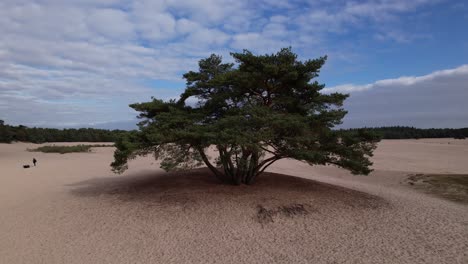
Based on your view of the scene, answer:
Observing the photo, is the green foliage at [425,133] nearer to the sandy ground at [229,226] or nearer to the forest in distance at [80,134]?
the forest in distance at [80,134]

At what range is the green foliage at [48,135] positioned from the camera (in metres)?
45.0

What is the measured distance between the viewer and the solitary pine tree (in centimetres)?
952

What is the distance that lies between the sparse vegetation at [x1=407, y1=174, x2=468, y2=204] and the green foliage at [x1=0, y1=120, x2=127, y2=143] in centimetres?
3543

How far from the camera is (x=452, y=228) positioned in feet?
27.5

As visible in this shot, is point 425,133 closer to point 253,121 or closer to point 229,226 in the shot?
point 253,121

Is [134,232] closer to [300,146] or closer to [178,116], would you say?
[178,116]

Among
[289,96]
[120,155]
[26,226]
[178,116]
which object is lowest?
[26,226]

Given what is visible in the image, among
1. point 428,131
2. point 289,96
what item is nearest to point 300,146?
point 289,96

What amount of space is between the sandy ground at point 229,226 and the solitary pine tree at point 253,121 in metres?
1.41

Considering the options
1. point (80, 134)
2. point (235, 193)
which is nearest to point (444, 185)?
point (235, 193)

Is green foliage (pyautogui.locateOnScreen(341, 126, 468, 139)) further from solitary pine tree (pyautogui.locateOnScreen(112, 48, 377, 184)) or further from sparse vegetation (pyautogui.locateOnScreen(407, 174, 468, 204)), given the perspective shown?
solitary pine tree (pyautogui.locateOnScreen(112, 48, 377, 184))

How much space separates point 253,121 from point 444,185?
1187cm

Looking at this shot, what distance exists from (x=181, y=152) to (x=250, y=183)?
327 centimetres

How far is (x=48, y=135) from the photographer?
2103 inches
